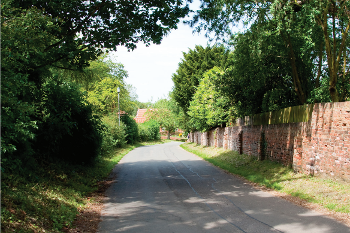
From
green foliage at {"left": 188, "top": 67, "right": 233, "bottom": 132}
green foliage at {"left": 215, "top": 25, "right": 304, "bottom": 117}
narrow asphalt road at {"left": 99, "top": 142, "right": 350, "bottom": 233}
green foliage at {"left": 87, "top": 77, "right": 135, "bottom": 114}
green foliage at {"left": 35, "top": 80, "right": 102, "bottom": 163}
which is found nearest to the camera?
narrow asphalt road at {"left": 99, "top": 142, "right": 350, "bottom": 233}

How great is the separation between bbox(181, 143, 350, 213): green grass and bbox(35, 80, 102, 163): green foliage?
711 centimetres

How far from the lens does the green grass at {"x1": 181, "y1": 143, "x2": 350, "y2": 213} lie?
7916 millimetres

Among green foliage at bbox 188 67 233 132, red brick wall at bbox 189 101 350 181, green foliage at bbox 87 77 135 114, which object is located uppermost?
green foliage at bbox 87 77 135 114

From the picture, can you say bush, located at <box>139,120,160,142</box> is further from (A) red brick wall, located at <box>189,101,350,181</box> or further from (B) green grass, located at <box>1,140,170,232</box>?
(B) green grass, located at <box>1,140,170,232</box>

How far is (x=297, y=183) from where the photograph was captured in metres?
10.2

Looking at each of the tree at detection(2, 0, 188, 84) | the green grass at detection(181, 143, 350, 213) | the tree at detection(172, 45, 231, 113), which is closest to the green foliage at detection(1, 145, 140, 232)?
the tree at detection(2, 0, 188, 84)

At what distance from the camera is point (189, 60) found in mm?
36562

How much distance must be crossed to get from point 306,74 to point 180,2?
6853 mm

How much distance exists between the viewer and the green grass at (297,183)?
312 inches

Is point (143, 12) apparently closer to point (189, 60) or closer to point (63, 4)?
point (63, 4)

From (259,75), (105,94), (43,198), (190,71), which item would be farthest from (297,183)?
(105,94)

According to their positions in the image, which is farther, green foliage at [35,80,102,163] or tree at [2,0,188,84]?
green foliage at [35,80,102,163]

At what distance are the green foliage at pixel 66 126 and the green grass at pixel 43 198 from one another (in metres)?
0.87

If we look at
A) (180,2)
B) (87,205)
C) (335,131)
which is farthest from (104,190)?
(335,131)
